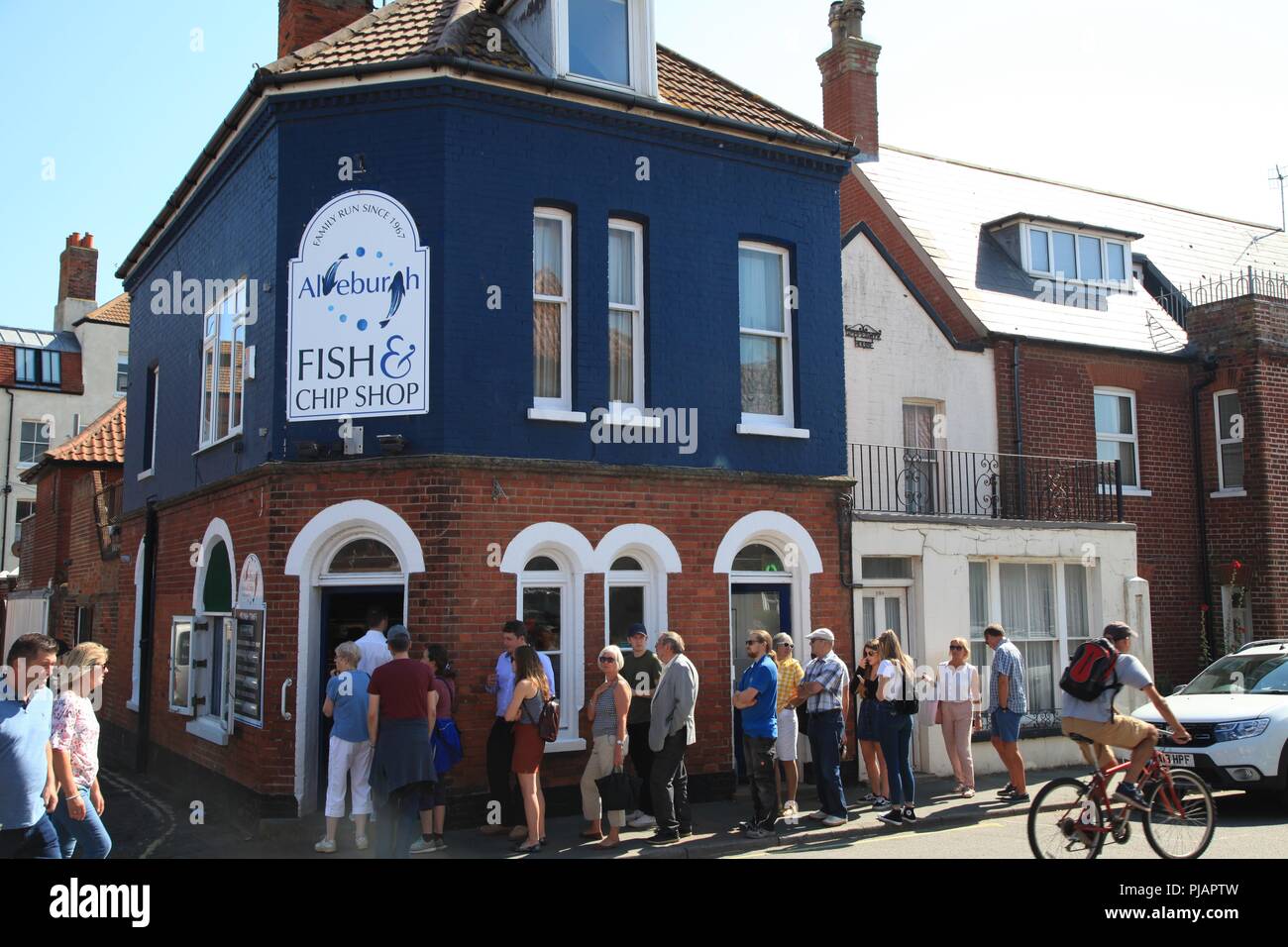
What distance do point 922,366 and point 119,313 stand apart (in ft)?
115

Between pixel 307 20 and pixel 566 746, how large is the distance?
983 cm

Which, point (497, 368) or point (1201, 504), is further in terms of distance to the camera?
point (1201, 504)

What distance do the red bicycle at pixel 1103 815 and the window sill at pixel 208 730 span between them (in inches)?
346

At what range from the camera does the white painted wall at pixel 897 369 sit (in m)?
16.4

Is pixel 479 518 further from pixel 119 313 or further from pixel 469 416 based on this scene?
pixel 119 313

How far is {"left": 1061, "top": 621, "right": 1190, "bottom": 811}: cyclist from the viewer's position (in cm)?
859

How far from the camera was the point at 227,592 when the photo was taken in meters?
12.9

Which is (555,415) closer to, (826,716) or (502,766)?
(502,766)

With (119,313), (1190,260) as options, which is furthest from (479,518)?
(119,313)

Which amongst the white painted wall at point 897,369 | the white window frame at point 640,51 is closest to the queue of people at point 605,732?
the white painted wall at point 897,369

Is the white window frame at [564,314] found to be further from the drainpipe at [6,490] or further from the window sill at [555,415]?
the drainpipe at [6,490]

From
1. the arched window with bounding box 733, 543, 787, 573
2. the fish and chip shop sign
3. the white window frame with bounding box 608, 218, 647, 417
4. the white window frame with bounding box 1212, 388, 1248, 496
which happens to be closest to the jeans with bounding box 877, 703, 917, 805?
the arched window with bounding box 733, 543, 787, 573

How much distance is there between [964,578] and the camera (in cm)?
1483

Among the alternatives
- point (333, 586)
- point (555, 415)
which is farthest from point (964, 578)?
point (333, 586)
